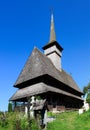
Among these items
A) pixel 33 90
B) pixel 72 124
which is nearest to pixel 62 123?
pixel 72 124

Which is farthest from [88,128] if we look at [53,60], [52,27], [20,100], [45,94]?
[52,27]

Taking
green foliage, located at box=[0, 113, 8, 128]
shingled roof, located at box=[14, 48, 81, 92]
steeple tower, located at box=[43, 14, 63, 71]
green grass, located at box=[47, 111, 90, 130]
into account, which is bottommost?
green grass, located at box=[47, 111, 90, 130]

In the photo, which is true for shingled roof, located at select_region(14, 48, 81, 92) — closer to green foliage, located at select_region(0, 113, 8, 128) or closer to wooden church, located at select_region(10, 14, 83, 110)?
wooden church, located at select_region(10, 14, 83, 110)

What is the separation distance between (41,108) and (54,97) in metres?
11.6

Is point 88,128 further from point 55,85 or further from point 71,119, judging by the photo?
point 55,85

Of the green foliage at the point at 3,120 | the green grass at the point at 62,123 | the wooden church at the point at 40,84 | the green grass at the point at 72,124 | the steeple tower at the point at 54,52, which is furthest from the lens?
the steeple tower at the point at 54,52

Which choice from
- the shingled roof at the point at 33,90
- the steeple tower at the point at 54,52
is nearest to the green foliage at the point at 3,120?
the shingled roof at the point at 33,90

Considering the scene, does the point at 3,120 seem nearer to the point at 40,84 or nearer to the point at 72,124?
the point at 72,124

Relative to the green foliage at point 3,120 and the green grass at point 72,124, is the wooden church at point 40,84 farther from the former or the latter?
the green foliage at point 3,120

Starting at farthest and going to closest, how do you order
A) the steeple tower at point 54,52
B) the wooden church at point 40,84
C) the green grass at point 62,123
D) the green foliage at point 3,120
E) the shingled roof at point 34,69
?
the steeple tower at point 54,52 → the shingled roof at point 34,69 → the wooden church at point 40,84 → the green foliage at point 3,120 → the green grass at point 62,123

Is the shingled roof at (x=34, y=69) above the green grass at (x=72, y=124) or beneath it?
above

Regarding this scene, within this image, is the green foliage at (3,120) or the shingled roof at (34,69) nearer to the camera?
the green foliage at (3,120)

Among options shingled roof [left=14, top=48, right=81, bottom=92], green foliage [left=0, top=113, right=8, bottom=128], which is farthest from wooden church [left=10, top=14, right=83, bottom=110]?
green foliage [left=0, top=113, right=8, bottom=128]

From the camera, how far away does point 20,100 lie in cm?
2744
